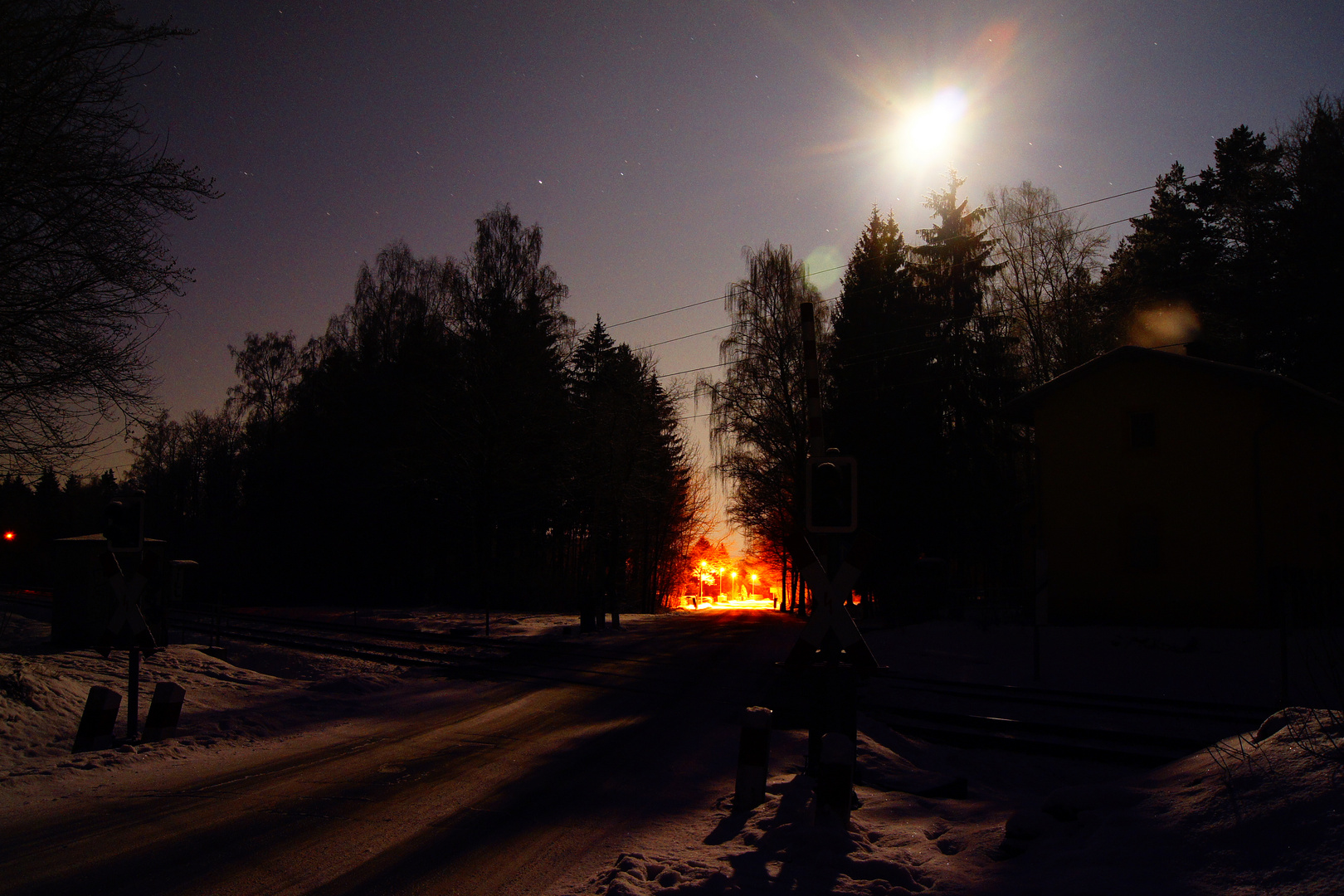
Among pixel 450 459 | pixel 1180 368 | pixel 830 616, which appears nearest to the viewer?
pixel 830 616

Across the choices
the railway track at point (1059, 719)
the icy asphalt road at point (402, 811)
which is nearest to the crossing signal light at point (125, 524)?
the icy asphalt road at point (402, 811)

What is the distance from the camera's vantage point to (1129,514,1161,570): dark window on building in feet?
71.6

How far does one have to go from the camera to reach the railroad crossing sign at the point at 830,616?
556 cm

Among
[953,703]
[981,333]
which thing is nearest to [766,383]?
[981,333]

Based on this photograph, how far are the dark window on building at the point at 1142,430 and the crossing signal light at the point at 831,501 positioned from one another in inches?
801

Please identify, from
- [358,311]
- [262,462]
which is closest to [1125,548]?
[358,311]

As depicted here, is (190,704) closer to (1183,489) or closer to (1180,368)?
(1183,489)

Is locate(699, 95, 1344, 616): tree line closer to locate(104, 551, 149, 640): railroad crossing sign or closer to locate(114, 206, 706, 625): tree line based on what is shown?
locate(114, 206, 706, 625): tree line

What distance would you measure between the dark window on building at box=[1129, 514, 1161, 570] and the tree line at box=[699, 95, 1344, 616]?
14.2 feet

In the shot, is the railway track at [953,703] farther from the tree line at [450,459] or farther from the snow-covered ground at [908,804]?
the tree line at [450,459]

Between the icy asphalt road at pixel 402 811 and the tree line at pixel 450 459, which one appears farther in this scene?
the tree line at pixel 450 459

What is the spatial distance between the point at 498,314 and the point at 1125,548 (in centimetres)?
2546

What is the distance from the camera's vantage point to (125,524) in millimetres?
8680

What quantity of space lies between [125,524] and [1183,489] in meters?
23.5
